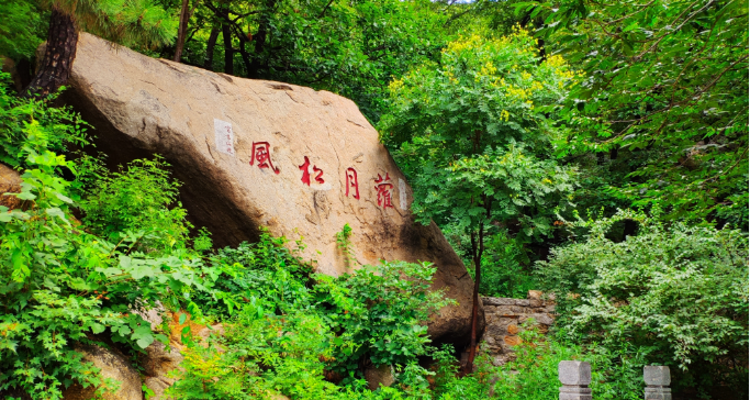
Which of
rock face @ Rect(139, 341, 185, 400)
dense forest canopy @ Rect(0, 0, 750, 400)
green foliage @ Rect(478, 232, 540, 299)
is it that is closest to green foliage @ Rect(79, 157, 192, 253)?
dense forest canopy @ Rect(0, 0, 750, 400)

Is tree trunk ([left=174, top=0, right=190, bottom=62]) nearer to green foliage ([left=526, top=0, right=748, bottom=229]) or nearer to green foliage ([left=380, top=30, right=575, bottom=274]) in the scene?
green foliage ([left=380, top=30, right=575, bottom=274])

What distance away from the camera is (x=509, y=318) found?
8484 millimetres

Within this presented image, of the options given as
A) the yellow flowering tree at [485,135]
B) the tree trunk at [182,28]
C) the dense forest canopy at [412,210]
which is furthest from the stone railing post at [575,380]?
the tree trunk at [182,28]

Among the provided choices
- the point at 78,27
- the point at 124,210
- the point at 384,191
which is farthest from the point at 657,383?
the point at 78,27

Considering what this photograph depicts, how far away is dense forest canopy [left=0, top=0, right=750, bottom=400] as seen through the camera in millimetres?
3084

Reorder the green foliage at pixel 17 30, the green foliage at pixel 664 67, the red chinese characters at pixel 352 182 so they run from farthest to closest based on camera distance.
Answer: the red chinese characters at pixel 352 182, the green foliage at pixel 17 30, the green foliage at pixel 664 67

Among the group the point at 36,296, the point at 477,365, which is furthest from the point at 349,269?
the point at 36,296

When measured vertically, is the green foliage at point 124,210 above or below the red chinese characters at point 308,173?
below

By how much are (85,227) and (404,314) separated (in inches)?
121

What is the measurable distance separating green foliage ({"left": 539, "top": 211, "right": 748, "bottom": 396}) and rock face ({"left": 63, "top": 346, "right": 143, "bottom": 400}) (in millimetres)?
5111

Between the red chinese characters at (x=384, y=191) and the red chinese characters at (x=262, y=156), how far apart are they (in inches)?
63.2

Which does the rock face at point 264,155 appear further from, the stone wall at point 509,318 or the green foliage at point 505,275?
the green foliage at point 505,275

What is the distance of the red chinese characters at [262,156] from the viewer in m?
6.08

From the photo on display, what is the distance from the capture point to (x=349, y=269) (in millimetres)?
6309
